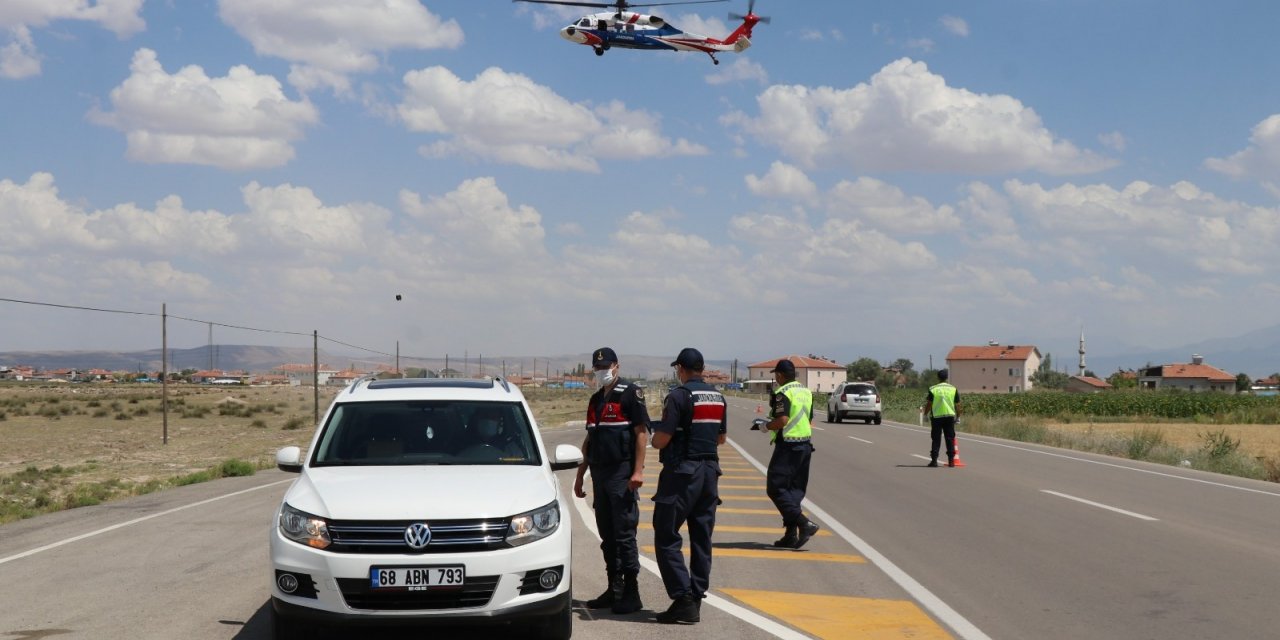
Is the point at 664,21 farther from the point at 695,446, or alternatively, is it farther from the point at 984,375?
the point at 984,375

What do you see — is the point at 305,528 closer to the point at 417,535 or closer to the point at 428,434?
the point at 417,535

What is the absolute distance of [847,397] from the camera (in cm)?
4384

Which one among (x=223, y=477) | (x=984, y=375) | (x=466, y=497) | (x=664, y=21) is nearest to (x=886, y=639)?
(x=466, y=497)

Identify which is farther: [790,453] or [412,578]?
[790,453]

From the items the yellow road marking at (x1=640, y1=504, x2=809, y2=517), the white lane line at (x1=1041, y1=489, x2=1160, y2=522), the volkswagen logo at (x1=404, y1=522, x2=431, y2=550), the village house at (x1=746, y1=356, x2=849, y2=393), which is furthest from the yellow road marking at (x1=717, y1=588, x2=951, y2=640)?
the village house at (x1=746, y1=356, x2=849, y2=393)

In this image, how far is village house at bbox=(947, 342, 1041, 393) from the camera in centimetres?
15438

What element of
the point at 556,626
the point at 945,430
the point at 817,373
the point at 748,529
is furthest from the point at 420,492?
the point at 817,373

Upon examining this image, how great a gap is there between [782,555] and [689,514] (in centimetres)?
318

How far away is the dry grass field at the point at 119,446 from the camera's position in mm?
21984

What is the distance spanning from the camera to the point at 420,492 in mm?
6566

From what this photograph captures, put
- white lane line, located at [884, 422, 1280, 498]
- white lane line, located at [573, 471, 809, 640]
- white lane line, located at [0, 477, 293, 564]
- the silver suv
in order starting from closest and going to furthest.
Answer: white lane line, located at [573, 471, 809, 640] → white lane line, located at [0, 477, 293, 564] → white lane line, located at [884, 422, 1280, 498] → the silver suv

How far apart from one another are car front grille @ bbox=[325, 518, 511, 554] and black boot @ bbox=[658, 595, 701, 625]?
5.35 ft

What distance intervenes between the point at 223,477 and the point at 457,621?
56.7 ft

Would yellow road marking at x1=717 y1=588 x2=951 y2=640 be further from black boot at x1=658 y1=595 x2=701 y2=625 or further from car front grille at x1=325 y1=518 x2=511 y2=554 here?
car front grille at x1=325 y1=518 x2=511 y2=554
